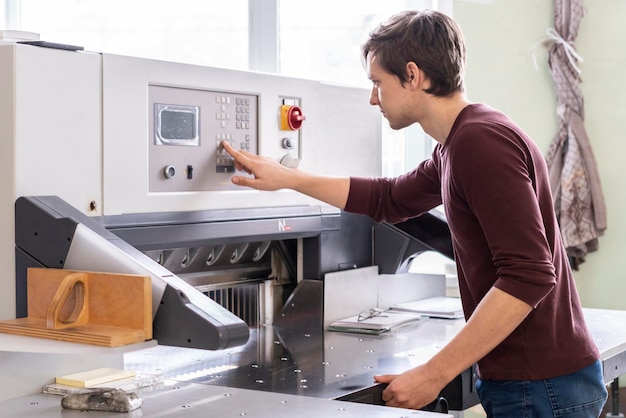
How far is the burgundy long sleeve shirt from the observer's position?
1517 mm

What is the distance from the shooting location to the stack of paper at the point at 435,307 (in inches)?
96.2

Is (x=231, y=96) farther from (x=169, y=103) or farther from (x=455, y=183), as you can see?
(x=455, y=183)

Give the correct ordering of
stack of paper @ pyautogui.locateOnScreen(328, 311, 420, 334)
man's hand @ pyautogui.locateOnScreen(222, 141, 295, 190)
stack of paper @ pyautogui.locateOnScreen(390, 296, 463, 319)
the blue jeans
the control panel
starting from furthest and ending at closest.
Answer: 1. stack of paper @ pyautogui.locateOnScreen(390, 296, 463, 319)
2. stack of paper @ pyautogui.locateOnScreen(328, 311, 420, 334)
3. man's hand @ pyautogui.locateOnScreen(222, 141, 295, 190)
4. the control panel
5. the blue jeans

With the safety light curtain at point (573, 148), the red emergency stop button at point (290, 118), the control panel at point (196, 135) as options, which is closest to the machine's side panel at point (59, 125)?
the control panel at point (196, 135)

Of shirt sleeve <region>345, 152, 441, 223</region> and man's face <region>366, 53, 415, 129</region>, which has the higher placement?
man's face <region>366, 53, 415, 129</region>

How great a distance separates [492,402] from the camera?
5.54ft

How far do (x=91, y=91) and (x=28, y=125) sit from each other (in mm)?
152

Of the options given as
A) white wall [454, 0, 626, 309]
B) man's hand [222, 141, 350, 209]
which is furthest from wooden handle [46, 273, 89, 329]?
white wall [454, 0, 626, 309]

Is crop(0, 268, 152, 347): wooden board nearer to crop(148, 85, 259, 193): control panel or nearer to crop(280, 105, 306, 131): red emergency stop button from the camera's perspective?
crop(148, 85, 259, 193): control panel

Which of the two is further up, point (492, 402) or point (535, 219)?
point (535, 219)

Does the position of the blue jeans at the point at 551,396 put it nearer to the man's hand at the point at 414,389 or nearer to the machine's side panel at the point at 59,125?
the man's hand at the point at 414,389

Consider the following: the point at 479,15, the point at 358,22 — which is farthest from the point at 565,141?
the point at 358,22

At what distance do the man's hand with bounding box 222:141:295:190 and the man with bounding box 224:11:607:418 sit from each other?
1.00 feet

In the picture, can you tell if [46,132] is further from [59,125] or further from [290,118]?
[290,118]
